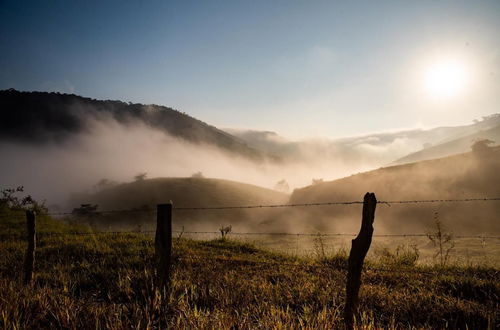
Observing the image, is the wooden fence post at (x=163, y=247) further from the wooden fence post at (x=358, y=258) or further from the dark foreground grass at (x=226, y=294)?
the wooden fence post at (x=358, y=258)

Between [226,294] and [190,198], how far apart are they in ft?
215

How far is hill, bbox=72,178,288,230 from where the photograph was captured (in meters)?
56.9

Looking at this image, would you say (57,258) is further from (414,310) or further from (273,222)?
(273,222)

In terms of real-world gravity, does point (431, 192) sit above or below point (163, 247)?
above

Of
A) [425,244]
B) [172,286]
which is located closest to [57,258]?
[172,286]

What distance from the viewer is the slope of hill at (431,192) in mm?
30766

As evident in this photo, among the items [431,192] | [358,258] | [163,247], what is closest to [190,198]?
[431,192]

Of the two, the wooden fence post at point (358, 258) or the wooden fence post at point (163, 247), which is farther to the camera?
the wooden fence post at point (163, 247)

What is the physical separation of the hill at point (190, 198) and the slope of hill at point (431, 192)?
64.8ft

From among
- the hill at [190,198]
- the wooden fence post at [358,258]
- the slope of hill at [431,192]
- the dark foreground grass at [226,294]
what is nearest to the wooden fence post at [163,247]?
the dark foreground grass at [226,294]

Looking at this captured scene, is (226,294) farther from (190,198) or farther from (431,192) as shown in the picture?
(190,198)

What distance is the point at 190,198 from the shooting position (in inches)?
2707

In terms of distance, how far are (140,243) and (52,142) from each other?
217627 millimetres

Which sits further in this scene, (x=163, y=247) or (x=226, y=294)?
(x=163, y=247)
